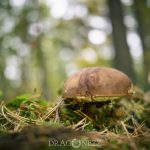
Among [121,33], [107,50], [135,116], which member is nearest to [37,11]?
[121,33]

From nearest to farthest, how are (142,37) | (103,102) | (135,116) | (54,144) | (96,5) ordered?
(54,144) < (103,102) < (135,116) < (142,37) < (96,5)

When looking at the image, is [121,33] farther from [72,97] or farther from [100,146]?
[100,146]

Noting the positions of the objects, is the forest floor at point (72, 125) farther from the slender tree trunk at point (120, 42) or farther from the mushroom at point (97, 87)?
the slender tree trunk at point (120, 42)

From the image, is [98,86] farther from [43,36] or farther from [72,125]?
[43,36]

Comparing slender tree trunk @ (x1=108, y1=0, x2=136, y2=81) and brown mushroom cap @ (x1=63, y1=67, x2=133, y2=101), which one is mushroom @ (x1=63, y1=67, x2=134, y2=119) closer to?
brown mushroom cap @ (x1=63, y1=67, x2=133, y2=101)

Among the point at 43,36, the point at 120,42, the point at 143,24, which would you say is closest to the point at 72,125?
the point at 120,42

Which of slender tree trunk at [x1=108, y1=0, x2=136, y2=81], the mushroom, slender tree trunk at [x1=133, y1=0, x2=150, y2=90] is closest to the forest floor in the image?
the mushroom
